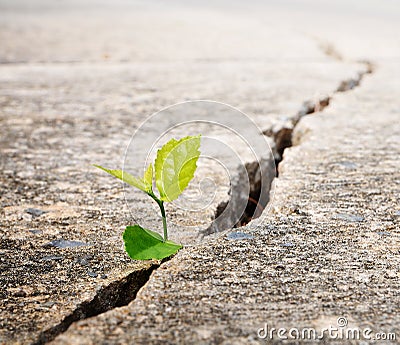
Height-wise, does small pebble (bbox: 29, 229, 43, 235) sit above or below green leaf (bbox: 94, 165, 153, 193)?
below

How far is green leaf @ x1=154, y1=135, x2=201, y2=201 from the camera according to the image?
966 mm

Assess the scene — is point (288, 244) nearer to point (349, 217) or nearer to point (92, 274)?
point (349, 217)

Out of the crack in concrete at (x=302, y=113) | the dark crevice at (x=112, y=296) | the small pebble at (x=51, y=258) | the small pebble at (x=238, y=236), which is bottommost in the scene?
the dark crevice at (x=112, y=296)

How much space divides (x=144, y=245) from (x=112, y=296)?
107 mm

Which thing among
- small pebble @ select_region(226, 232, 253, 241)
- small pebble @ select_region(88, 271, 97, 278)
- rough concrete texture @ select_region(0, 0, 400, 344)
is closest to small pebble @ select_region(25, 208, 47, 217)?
rough concrete texture @ select_region(0, 0, 400, 344)

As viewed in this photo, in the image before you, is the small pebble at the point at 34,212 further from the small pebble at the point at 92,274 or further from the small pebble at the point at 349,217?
the small pebble at the point at 349,217

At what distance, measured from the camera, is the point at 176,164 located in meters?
0.97

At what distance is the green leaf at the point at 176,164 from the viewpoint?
97cm

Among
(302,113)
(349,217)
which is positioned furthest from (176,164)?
(302,113)

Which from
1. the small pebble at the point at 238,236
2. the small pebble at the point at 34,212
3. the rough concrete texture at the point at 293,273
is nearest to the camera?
the rough concrete texture at the point at 293,273

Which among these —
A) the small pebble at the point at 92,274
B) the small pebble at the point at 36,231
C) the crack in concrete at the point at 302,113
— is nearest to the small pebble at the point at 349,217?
the crack in concrete at the point at 302,113

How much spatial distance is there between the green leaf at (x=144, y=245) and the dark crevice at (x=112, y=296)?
29mm

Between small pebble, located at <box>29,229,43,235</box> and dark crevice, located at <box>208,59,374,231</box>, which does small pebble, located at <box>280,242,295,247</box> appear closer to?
dark crevice, located at <box>208,59,374,231</box>

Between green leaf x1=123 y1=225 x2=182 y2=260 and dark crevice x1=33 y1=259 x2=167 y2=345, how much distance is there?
0.09ft
